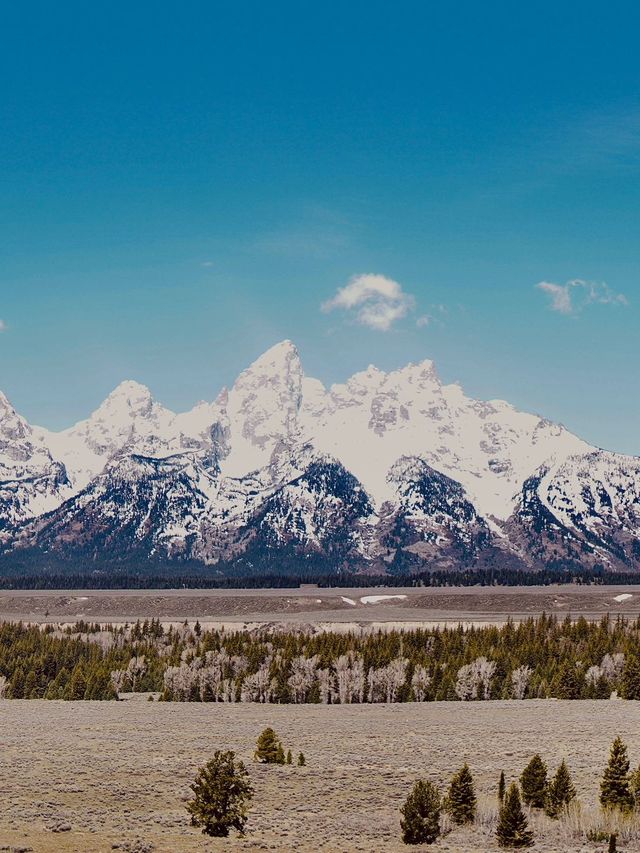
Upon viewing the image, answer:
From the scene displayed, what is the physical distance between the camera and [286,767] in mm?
65812

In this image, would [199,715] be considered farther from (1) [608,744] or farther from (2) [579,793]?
(2) [579,793]

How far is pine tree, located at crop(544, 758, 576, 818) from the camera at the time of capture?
51.7 m

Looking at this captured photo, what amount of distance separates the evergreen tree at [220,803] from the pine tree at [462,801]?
1093cm

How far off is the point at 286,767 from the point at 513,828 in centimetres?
2276

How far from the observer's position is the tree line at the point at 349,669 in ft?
411

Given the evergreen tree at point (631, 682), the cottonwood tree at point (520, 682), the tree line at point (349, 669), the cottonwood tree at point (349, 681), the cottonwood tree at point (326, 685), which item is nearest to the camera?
the evergreen tree at point (631, 682)

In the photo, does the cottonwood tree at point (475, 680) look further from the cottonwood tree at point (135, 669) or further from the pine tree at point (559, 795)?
the pine tree at point (559, 795)

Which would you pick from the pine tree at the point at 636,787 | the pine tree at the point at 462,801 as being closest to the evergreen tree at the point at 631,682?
the pine tree at the point at 636,787

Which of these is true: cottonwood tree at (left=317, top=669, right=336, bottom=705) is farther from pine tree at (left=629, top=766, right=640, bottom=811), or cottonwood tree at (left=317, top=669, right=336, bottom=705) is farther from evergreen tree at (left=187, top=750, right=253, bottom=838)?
evergreen tree at (left=187, top=750, right=253, bottom=838)

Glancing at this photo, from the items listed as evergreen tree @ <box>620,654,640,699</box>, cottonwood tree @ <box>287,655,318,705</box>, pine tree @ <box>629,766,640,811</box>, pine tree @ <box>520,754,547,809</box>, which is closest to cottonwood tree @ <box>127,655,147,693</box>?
cottonwood tree @ <box>287,655,318,705</box>

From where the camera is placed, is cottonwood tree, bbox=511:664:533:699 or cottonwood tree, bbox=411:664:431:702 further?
cottonwood tree, bbox=411:664:431:702

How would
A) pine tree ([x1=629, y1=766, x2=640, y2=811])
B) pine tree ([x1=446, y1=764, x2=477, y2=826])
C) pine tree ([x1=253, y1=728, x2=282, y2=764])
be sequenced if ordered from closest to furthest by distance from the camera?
pine tree ([x1=446, y1=764, x2=477, y2=826]) < pine tree ([x1=629, y1=766, x2=640, y2=811]) < pine tree ([x1=253, y1=728, x2=282, y2=764])

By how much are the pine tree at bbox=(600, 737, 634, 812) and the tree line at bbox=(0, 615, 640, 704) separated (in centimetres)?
6576

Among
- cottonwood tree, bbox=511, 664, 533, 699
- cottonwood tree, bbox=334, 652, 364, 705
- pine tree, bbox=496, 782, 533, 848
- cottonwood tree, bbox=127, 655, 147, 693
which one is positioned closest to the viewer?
pine tree, bbox=496, 782, 533, 848
